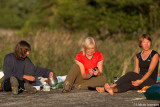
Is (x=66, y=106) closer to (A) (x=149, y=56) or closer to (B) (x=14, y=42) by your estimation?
(A) (x=149, y=56)

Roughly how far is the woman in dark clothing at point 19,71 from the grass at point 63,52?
2167 millimetres

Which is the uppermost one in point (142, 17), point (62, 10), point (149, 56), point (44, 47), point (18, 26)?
point (18, 26)

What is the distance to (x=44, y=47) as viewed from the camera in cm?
1136

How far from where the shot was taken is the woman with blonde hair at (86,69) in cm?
729

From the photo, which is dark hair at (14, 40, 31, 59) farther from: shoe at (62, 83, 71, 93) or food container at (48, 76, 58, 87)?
shoe at (62, 83, 71, 93)

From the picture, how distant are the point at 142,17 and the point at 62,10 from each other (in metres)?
5.45

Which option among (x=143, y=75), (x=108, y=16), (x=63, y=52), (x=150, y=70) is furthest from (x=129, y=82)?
(x=108, y=16)

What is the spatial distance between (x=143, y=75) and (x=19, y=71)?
8.04ft

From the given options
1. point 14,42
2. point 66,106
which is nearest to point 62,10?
point 14,42

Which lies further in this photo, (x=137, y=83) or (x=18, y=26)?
(x=18, y=26)

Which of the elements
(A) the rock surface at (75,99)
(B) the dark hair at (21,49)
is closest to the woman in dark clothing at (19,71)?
(B) the dark hair at (21,49)

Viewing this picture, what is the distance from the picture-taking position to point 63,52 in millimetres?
11281

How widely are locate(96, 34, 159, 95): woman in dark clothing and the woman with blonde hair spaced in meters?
0.54

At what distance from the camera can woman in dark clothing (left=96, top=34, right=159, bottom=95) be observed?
6855 mm
